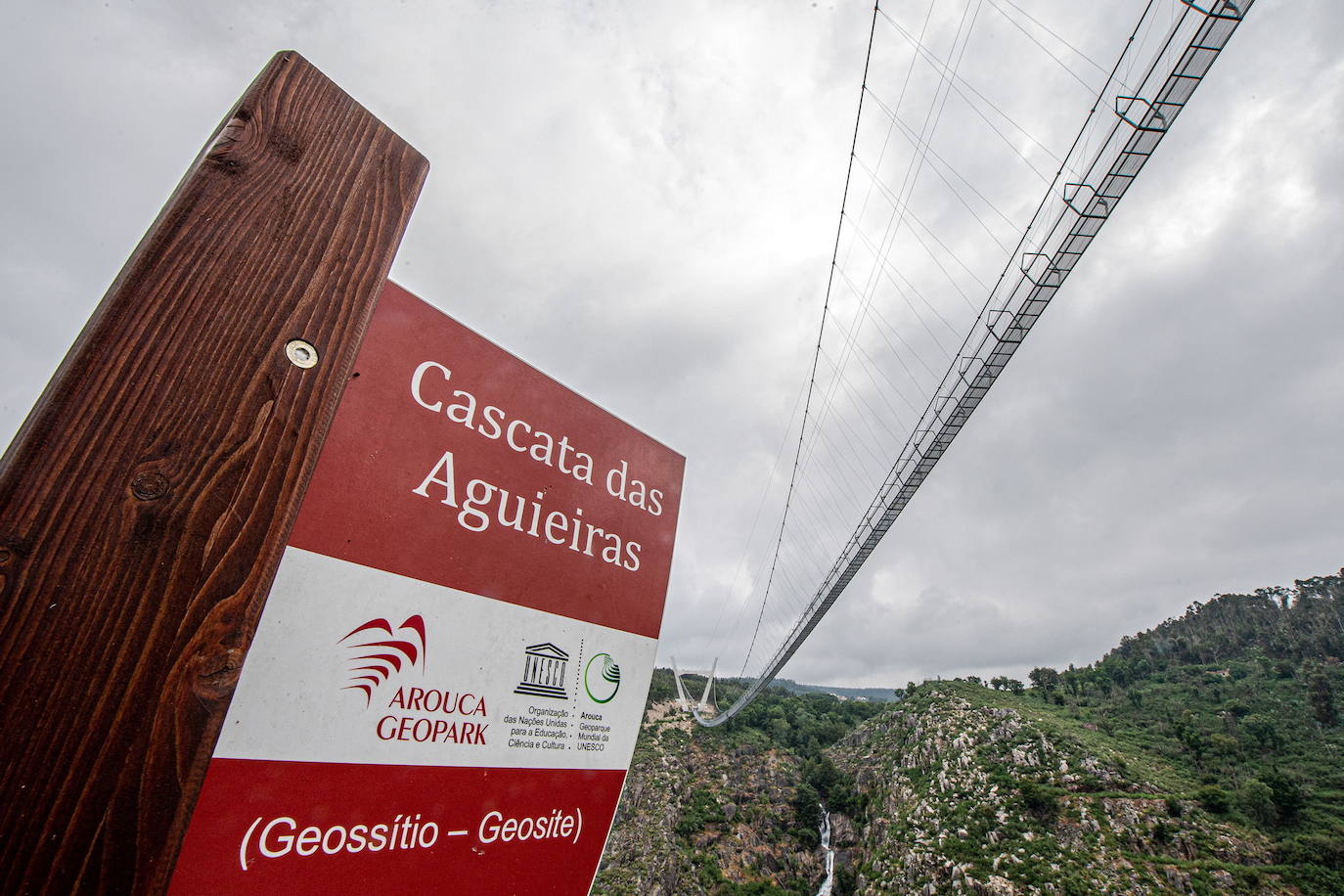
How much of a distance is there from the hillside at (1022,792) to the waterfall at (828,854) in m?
0.58

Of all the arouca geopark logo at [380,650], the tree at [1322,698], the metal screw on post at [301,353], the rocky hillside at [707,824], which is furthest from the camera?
the tree at [1322,698]

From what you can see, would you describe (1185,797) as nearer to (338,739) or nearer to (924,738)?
(924,738)

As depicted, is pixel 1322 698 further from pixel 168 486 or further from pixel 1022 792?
pixel 168 486

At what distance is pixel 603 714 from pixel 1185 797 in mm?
40106

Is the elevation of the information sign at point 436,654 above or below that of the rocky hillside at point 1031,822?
above

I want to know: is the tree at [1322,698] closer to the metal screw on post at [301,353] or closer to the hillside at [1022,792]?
the hillside at [1022,792]

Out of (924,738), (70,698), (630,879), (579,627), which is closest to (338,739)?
(579,627)

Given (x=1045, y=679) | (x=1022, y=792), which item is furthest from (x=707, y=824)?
(x=1045, y=679)

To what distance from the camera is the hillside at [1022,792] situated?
82.8 ft

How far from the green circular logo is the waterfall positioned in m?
44.4

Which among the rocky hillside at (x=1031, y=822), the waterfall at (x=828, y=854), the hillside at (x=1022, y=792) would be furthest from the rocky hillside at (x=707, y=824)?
the rocky hillside at (x=1031, y=822)

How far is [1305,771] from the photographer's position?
3231 centimetres

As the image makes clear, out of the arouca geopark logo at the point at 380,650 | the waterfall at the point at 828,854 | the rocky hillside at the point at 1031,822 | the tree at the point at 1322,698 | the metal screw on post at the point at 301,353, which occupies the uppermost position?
the tree at the point at 1322,698

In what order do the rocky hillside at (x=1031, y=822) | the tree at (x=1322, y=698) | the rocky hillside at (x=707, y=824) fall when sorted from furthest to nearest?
1. the tree at (x=1322, y=698)
2. the rocky hillside at (x=707, y=824)
3. the rocky hillside at (x=1031, y=822)
